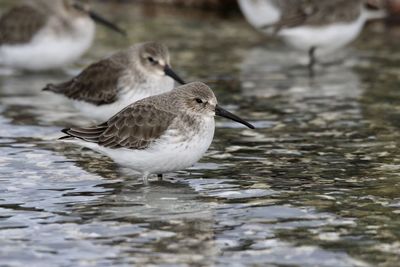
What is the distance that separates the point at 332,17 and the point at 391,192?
891cm

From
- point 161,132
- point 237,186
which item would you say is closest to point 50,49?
point 161,132

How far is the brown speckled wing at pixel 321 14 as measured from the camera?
62.1 feet

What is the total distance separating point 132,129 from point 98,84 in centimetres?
331

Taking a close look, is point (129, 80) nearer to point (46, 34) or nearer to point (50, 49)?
point (50, 49)

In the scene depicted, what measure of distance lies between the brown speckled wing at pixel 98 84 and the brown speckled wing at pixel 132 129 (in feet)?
8.14

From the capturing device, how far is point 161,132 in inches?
425

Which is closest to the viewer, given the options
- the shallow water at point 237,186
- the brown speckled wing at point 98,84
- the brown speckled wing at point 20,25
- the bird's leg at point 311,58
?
the shallow water at point 237,186

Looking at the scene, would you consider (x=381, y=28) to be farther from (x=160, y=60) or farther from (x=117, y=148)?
(x=117, y=148)

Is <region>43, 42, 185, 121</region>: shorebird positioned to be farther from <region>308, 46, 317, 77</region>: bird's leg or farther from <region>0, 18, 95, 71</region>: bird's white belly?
<region>308, 46, 317, 77</region>: bird's leg

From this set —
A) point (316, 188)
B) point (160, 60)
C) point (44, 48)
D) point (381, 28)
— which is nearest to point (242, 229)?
point (316, 188)

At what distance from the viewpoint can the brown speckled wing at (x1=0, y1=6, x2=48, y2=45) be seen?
723 inches

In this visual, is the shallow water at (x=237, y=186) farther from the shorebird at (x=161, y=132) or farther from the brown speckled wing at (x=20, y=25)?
the brown speckled wing at (x=20, y=25)

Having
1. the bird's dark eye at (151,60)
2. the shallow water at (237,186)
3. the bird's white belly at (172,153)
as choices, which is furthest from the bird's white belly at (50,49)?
the bird's white belly at (172,153)

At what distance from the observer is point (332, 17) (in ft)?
62.4
